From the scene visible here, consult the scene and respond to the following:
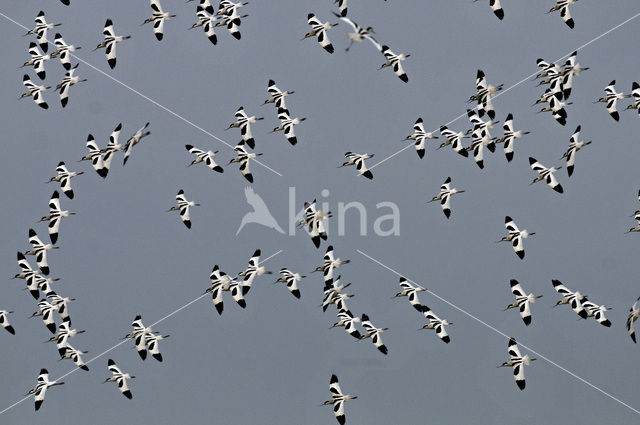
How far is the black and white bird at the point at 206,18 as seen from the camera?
216ft

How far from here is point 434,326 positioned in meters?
66.6

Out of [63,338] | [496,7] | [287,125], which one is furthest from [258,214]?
[496,7]

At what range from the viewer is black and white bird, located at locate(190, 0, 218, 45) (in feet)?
216

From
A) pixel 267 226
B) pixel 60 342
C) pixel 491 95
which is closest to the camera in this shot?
pixel 491 95

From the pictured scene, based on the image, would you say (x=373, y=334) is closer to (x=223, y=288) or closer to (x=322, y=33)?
(x=223, y=288)

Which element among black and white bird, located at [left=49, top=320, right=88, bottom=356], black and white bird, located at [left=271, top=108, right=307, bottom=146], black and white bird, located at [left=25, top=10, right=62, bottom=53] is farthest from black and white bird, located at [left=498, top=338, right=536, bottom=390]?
black and white bird, located at [left=25, top=10, right=62, bottom=53]

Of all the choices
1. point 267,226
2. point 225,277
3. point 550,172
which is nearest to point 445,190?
point 550,172

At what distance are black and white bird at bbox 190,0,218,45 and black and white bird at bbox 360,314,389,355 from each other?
45.7 feet

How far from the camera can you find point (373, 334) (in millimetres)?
67688

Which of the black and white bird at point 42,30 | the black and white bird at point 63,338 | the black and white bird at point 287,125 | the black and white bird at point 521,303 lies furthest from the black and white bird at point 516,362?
the black and white bird at point 42,30

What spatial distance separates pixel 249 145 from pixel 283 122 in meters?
2.17

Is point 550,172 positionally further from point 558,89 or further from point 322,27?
point 322,27

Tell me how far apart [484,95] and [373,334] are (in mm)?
12568

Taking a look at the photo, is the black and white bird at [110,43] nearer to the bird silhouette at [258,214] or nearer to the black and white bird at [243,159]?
the black and white bird at [243,159]
